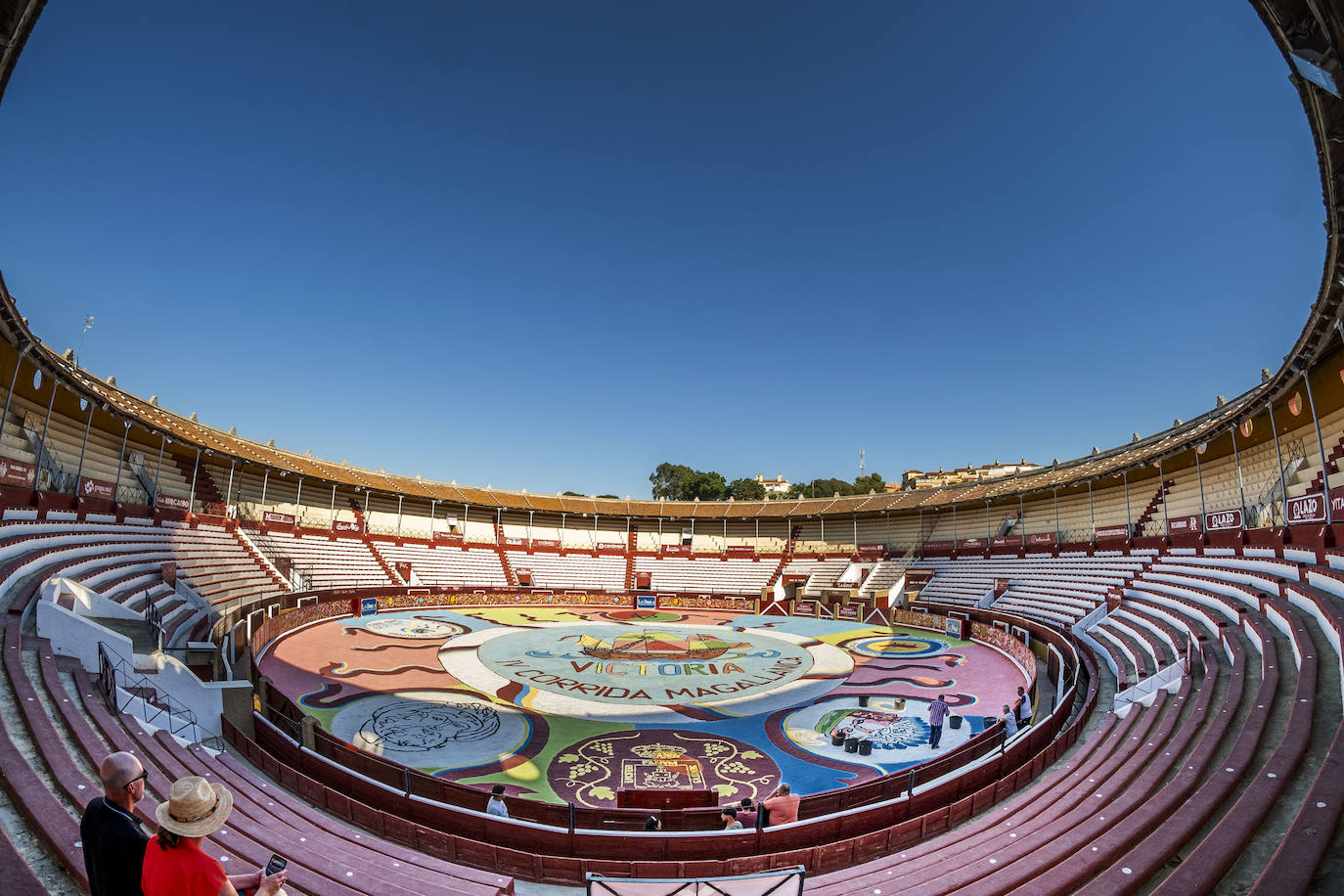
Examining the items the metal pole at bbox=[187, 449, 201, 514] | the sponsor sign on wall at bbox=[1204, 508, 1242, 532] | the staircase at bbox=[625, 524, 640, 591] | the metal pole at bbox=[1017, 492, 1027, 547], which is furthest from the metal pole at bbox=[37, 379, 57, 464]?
the metal pole at bbox=[1017, 492, 1027, 547]

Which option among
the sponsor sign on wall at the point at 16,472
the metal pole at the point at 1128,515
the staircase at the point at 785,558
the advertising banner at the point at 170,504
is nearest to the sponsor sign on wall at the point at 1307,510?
the metal pole at the point at 1128,515

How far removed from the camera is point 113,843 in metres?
3.86

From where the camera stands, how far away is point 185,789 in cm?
374

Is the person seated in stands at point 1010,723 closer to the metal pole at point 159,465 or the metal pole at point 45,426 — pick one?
the metal pole at point 45,426

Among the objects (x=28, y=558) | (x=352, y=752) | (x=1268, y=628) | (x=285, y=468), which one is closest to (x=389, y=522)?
(x=285, y=468)

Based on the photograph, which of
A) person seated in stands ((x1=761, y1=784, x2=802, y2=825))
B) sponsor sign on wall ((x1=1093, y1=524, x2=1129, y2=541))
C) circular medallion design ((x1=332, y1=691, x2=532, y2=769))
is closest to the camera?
person seated in stands ((x1=761, y1=784, x2=802, y2=825))

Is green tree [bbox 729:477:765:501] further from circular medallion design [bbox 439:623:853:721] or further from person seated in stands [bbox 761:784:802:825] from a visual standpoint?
person seated in stands [bbox 761:784:802:825]

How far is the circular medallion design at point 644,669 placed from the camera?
20219mm

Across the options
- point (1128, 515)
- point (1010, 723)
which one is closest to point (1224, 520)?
point (1128, 515)

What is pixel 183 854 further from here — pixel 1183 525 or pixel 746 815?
pixel 1183 525

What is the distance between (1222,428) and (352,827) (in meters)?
30.1

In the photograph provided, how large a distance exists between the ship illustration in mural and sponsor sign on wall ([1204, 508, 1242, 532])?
1920 centimetres

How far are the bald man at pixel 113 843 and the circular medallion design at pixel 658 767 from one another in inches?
387

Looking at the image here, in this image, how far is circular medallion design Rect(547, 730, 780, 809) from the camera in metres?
13.5
